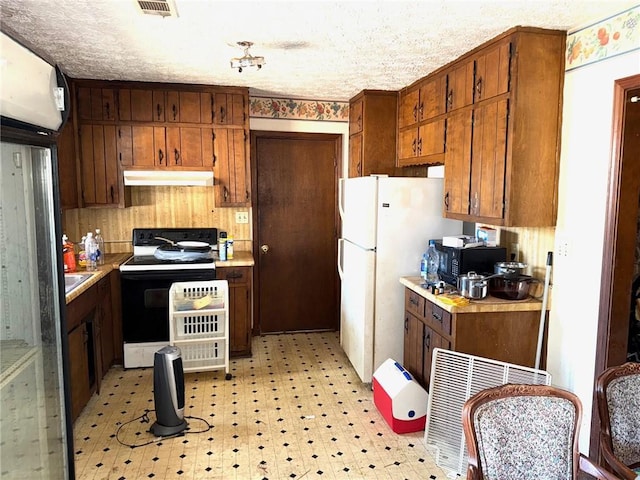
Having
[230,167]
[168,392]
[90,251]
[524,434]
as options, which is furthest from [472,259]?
[90,251]

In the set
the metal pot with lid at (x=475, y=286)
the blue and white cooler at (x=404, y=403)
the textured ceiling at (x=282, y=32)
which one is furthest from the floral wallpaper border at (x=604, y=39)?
the blue and white cooler at (x=404, y=403)

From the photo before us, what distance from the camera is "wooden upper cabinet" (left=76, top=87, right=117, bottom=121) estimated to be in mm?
3695

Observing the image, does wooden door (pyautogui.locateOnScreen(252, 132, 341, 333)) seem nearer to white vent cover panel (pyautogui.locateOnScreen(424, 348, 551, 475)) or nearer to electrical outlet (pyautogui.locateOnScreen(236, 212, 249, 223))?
electrical outlet (pyautogui.locateOnScreen(236, 212, 249, 223))

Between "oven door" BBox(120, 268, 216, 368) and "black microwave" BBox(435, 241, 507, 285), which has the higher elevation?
"black microwave" BBox(435, 241, 507, 285)

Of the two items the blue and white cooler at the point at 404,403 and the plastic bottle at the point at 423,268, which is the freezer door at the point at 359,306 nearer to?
the plastic bottle at the point at 423,268

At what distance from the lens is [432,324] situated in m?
2.86

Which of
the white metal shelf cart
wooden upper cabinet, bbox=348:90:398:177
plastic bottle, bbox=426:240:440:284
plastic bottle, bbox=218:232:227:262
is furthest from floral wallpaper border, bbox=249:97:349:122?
plastic bottle, bbox=426:240:440:284

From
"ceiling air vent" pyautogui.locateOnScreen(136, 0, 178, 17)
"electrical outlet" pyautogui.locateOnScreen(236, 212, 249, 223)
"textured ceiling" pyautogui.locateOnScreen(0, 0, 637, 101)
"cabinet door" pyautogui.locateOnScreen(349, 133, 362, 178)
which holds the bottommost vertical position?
"electrical outlet" pyautogui.locateOnScreen(236, 212, 249, 223)

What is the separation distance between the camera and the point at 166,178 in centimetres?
374

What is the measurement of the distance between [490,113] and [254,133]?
2315 mm

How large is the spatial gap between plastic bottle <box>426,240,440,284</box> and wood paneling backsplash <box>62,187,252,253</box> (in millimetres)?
1855

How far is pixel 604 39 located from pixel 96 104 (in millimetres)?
3495

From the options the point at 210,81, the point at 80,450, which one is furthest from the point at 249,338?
the point at 210,81

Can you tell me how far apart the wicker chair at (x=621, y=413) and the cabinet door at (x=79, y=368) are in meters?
2.72
